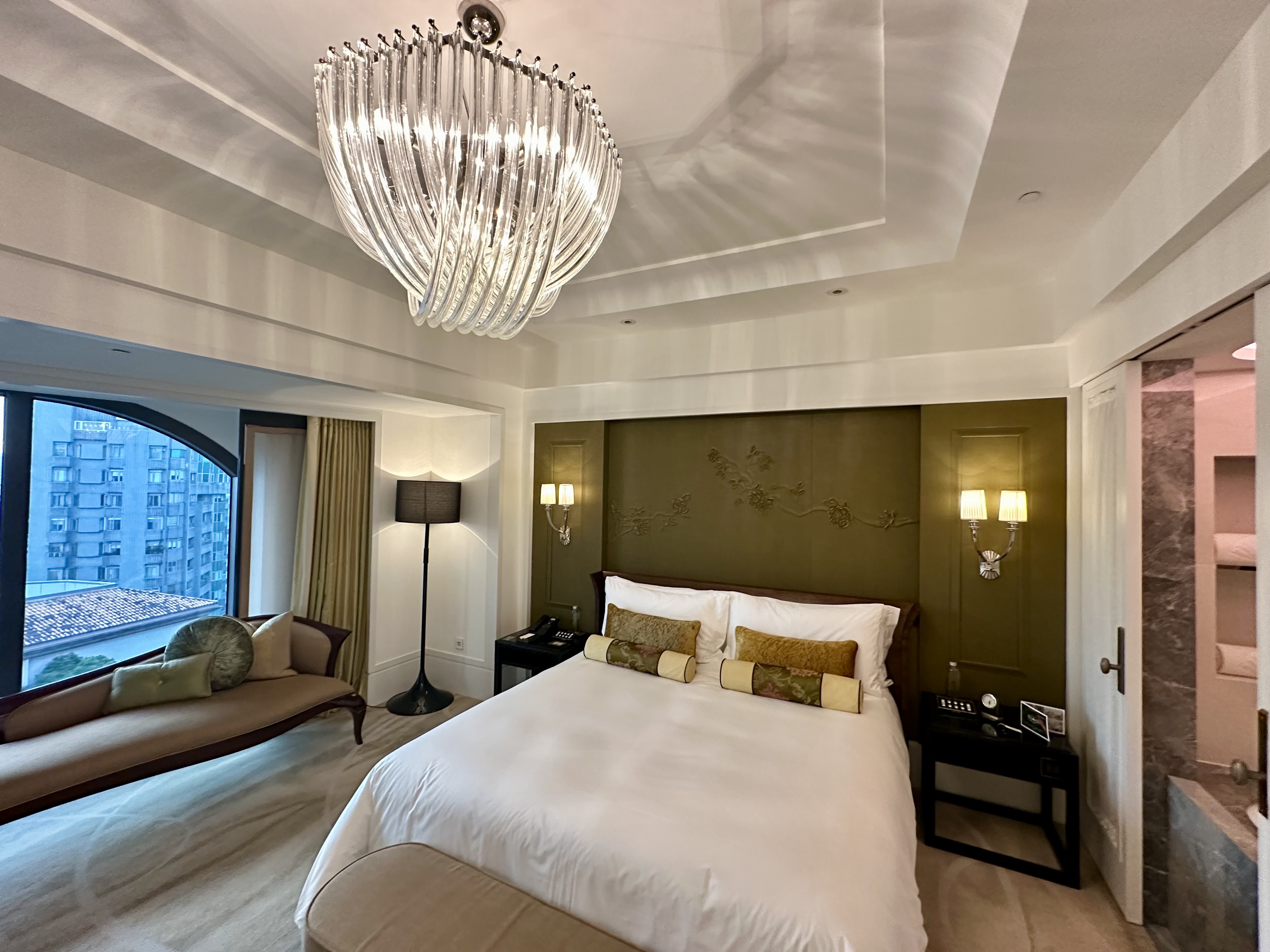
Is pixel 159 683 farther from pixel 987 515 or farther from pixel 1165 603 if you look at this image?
pixel 1165 603

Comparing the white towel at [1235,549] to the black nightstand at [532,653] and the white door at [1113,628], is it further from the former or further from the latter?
the black nightstand at [532,653]

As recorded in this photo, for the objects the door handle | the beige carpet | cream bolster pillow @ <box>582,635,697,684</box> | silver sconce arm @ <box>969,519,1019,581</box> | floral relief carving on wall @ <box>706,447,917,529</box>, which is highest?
floral relief carving on wall @ <box>706,447,917,529</box>

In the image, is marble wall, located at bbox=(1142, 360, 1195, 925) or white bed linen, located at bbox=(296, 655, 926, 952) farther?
marble wall, located at bbox=(1142, 360, 1195, 925)

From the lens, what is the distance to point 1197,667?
7.04 feet

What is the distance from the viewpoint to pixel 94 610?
3262mm

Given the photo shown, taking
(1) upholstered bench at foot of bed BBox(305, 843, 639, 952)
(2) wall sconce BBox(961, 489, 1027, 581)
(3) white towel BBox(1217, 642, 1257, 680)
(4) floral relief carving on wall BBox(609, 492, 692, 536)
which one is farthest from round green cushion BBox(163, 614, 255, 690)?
(3) white towel BBox(1217, 642, 1257, 680)

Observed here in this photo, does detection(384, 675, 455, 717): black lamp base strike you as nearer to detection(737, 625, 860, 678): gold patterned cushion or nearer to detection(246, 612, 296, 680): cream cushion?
detection(246, 612, 296, 680): cream cushion

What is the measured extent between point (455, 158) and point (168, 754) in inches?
120

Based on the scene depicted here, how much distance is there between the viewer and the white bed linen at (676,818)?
1413mm

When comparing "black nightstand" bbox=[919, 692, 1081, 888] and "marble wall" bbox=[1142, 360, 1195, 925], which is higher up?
"marble wall" bbox=[1142, 360, 1195, 925]

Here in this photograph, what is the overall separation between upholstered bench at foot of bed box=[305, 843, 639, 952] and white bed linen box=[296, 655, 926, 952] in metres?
0.08

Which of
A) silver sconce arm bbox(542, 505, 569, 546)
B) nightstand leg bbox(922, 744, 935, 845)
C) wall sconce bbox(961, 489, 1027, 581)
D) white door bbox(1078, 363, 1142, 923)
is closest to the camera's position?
white door bbox(1078, 363, 1142, 923)

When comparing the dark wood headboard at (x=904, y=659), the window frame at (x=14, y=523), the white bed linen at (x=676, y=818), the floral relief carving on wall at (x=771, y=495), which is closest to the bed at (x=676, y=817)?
the white bed linen at (x=676, y=818)

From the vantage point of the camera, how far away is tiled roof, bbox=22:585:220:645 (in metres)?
3.04
